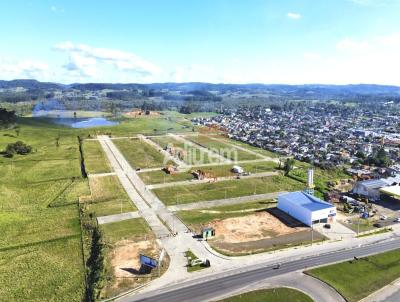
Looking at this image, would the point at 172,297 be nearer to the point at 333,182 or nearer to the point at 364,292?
the point at 364,292

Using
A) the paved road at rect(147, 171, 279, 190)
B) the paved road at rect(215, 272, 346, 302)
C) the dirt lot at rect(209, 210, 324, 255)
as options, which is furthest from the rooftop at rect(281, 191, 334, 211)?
the paved road at rect(147, 171, 279, 190)

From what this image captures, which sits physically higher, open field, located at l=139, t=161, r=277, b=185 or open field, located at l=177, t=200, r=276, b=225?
open field, located at l=139, t=161, r=277, b=185

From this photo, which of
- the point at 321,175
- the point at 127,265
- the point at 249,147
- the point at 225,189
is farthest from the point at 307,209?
the point at 249,147

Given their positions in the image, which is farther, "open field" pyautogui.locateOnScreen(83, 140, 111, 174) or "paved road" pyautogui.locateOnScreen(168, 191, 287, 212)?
"open field" pyautogui.locateOnScreen(83, 140, 111, 174)

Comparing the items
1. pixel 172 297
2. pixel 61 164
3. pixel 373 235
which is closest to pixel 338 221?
pixel 373 235

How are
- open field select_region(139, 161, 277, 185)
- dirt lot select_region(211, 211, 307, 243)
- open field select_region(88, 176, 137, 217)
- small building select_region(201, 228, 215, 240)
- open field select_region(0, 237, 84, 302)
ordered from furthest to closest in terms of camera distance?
open field select_region(139, 161, 277, 185) < open field select_region(88, 176, 137, 217) < dirt lot select_region(211, 211, 307, 243) < small building select_region(201, 228, 215, 240) < open field select_region(0, 237, 84, 302)

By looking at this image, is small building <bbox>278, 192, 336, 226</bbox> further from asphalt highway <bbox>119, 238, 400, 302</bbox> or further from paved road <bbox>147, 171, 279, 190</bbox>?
paved road <bbox>147, 171, 279, 190</bbox>
